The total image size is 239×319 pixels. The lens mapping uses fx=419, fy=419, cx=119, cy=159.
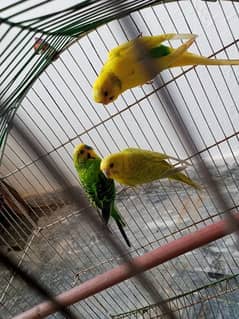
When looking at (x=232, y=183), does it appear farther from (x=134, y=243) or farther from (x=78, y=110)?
(x=78, y=110)

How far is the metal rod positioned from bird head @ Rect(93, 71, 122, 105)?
0.29 m

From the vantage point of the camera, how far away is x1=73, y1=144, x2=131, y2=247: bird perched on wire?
1.03m

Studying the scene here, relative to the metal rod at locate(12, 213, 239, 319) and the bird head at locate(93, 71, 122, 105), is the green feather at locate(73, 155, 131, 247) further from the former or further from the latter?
the metal rod at locate(12, 213, 239, 319)

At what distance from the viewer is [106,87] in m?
0.70

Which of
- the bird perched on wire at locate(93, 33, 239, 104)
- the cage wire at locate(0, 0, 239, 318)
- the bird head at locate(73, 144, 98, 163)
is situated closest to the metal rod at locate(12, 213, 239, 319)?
the bird perched on wire at locate(93, 33, 239, 104)

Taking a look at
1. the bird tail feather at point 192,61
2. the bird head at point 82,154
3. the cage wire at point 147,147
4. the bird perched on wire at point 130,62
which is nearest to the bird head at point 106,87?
the bird perched on wire at point 130,62

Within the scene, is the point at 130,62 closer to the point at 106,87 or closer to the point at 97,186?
the point at 106,87

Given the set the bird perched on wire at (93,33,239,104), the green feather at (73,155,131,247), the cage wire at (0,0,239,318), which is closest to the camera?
the bird perched on wire at (93,33,239,104)

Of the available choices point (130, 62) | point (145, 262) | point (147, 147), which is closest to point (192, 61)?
point (130, 62)

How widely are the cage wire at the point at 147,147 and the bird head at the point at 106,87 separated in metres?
0.25

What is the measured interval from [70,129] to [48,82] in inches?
8.6

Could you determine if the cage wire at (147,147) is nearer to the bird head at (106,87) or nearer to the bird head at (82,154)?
the bird head at (82,154)

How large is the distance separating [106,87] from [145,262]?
313 mm

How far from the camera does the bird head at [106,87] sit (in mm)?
685
